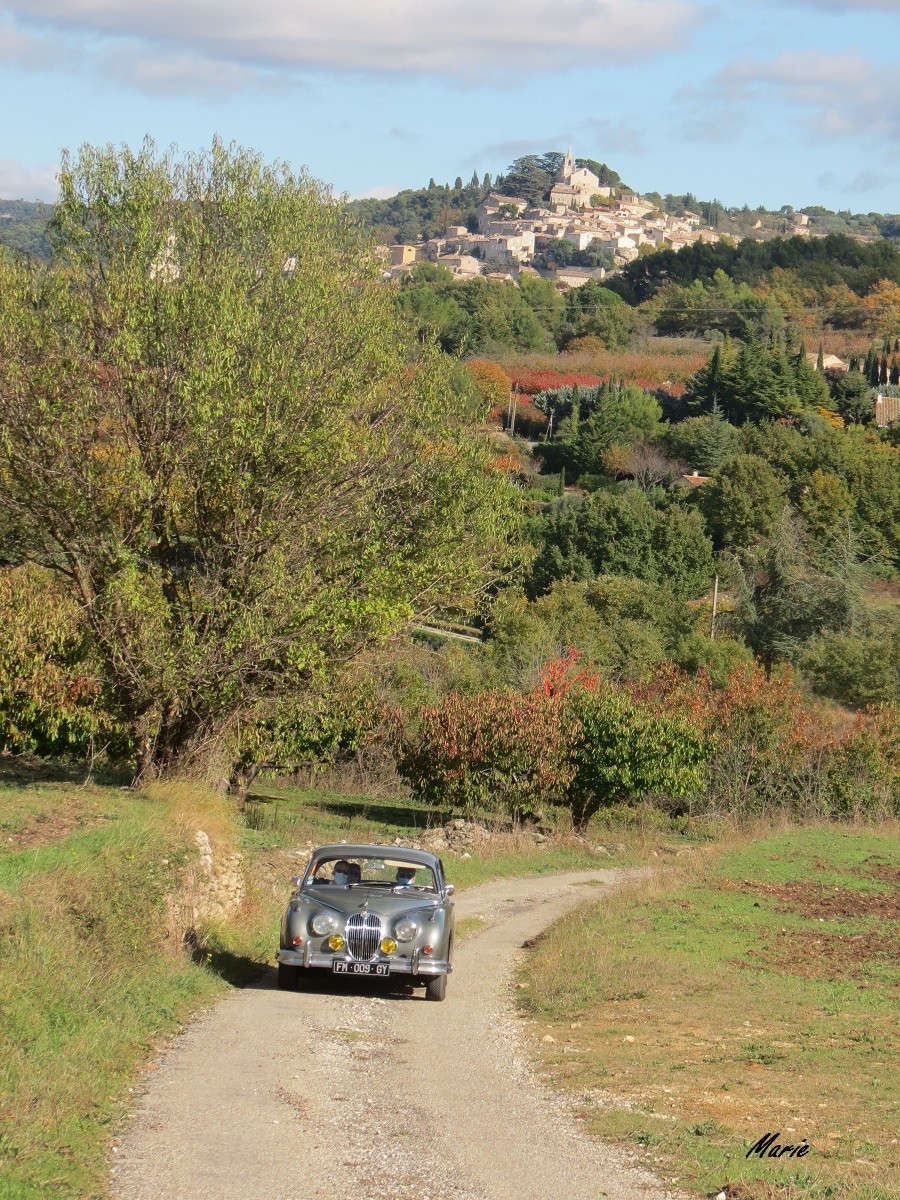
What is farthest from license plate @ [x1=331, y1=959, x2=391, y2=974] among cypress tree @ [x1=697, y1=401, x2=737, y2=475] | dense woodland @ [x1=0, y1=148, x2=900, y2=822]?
cypress tree @ [x1=697, y1=401, x2=737, y2=475]

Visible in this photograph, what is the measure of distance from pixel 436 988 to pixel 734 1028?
9.94 feet

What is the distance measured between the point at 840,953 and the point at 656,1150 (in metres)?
12.1

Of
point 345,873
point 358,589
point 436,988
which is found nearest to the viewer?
point 436,988

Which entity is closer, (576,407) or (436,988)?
(436,988)

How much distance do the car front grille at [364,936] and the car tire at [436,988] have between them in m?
0.81

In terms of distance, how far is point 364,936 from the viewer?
46.6 feet

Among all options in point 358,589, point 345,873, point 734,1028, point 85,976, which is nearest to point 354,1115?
point 85,976

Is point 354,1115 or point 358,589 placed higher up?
point 358,589

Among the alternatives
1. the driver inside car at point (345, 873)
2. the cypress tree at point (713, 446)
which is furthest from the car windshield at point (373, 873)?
the cypress tree at point (713, 446)

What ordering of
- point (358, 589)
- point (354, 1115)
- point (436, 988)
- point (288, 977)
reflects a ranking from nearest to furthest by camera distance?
point (354, 1115) < point (288, 977) < point (436, 988) < point (358, 589)

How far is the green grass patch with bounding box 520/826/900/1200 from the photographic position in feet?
29.3

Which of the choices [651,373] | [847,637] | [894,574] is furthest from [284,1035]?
[651,373]

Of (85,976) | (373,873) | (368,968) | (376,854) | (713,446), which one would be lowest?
(368,968)

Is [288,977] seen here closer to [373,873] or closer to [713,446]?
[373,873]
